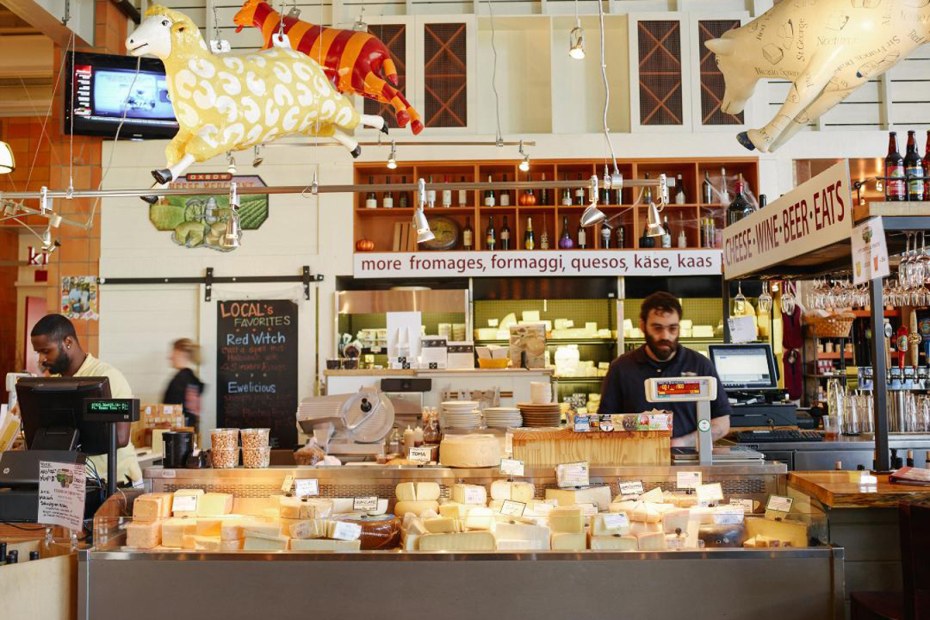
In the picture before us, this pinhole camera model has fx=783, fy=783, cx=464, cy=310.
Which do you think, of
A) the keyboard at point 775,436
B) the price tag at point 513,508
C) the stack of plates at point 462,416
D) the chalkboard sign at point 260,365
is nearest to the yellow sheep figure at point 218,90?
the stack of plates at point 462,416

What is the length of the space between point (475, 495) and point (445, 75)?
558 cm

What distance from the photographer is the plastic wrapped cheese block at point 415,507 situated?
105 inches

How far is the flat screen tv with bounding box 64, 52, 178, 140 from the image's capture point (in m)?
6.95

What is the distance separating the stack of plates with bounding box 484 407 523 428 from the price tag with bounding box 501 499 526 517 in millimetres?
888

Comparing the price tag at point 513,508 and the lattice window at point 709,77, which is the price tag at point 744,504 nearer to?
the price tag at point 513,508

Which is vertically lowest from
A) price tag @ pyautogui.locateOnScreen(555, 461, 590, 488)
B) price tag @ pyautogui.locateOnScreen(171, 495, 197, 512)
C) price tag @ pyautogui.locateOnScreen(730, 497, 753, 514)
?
price tag @ pyautogui.locateOnScreen(730, 497, 753, 514)

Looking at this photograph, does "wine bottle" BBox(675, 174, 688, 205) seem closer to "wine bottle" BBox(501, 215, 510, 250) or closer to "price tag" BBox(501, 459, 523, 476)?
"wine bottle" BBox(501, 215, 510, 250)

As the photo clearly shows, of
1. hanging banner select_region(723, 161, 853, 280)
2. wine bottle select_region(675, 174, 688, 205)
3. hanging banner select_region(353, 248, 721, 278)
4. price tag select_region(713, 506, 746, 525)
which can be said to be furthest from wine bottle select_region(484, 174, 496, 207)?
price tag select_region(713, 506, 746, 525)

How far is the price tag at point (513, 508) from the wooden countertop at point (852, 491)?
0.95m

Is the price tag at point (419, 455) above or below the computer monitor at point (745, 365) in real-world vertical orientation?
below

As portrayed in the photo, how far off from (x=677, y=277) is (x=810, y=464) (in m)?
2.72

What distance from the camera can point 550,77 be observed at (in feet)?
25.8

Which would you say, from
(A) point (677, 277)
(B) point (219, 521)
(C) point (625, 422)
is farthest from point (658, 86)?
(B) point (219, 521)

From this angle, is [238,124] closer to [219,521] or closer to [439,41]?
[219,521]
